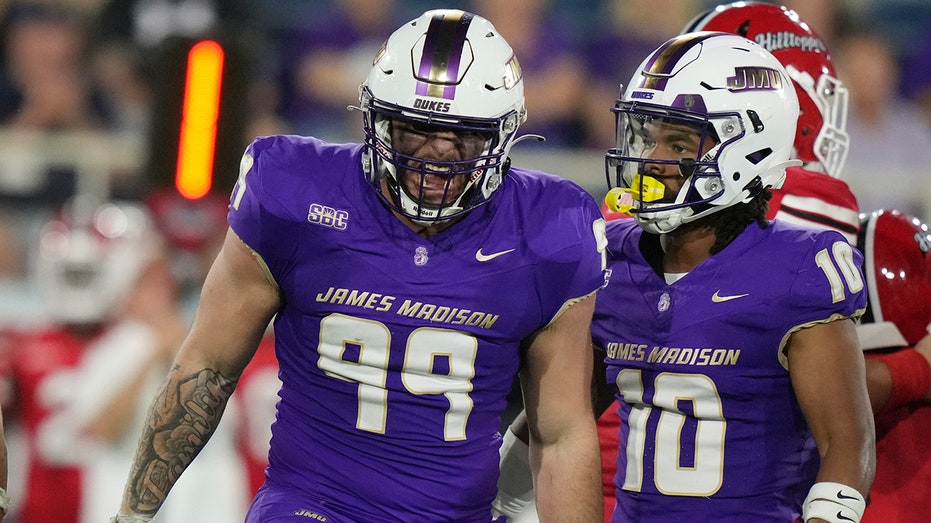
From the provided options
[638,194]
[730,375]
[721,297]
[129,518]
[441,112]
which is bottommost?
[129,518]

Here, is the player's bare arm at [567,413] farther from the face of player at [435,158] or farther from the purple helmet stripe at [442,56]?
the purple helmet stripe at [442,56]

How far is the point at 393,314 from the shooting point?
246 centimetres

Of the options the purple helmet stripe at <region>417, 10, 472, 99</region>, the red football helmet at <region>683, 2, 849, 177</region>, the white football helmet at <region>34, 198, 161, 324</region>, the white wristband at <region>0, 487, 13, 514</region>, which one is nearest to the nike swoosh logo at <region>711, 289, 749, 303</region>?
the purple helmet stripe at <region>417, 10, 472, 99</region>

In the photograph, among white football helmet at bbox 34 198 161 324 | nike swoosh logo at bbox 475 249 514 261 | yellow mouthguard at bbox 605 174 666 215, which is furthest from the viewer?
white football helmet at bbox 34 198 161 324

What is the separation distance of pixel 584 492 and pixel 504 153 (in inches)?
26.8

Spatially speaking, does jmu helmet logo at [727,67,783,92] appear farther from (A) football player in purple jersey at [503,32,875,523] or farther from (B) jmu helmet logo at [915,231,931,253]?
(B) jmu helmet logo at [915,231,931,253]

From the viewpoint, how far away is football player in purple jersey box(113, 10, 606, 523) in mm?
2467

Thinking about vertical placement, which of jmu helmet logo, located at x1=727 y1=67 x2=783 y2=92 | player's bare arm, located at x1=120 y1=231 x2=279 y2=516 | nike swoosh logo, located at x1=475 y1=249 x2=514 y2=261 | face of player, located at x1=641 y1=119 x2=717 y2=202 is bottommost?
player's bare arm, located at x1=120 y1=231 x2=279 y2=516

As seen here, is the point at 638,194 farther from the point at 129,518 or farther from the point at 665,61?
the point at 129,518

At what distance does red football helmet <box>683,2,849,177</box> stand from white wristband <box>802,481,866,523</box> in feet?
3.65

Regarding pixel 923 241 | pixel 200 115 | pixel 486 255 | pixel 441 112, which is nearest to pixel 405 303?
pixel 486 255

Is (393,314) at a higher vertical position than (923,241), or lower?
lower

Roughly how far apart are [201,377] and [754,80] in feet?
4.20

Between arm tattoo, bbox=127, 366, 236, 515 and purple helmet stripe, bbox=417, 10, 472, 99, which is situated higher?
purple helmet stripe, bbox=417, 10, 472, 99
